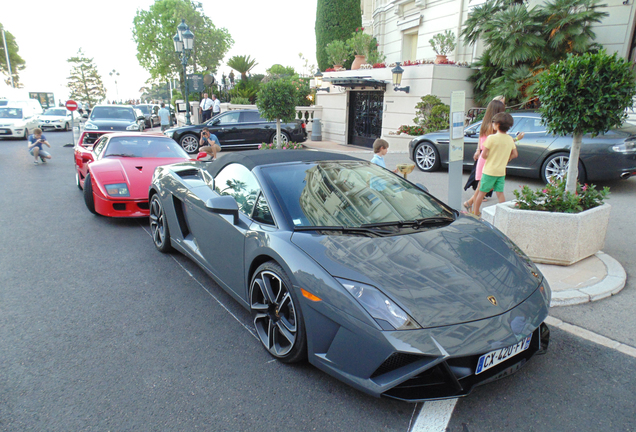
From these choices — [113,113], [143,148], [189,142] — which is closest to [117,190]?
[143,148]

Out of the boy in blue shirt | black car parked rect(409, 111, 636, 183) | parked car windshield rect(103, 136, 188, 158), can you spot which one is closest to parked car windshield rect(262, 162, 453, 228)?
black car parked rect(409, 111, 636, 183)

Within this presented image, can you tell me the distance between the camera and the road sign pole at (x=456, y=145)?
18.0 ft

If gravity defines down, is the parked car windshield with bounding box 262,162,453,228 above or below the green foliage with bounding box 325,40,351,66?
below

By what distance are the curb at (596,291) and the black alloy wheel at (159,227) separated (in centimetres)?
408

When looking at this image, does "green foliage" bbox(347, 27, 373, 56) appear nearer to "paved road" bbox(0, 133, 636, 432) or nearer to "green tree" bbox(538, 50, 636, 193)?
"green tree" bbox(538, 50, 636, 193)

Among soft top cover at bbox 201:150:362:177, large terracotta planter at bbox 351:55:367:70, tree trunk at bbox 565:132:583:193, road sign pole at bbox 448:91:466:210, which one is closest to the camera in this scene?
soft top cover at bbox 201:150:362:177

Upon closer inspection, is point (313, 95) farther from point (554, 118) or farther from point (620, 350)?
point (620, 350)

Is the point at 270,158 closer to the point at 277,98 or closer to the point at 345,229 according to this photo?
the point at 345,229

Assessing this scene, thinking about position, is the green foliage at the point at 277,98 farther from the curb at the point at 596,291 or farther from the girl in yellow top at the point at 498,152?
the curb at the point at 596,291

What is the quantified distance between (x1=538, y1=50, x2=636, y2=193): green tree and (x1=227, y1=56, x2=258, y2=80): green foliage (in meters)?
26.6

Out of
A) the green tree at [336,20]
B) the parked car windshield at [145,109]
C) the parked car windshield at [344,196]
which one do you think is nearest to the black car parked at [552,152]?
the parked car windshield at [344,196]

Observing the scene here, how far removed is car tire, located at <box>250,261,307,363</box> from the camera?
8.93 feet

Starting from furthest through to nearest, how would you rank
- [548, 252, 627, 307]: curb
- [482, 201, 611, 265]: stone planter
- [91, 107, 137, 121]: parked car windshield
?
[91, 107, 137, 121]: parked car windshield → [482, 201, 611, 265]: stone planter → [548, 252, 627, 307]: curb

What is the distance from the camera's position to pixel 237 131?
15523 millimetres
